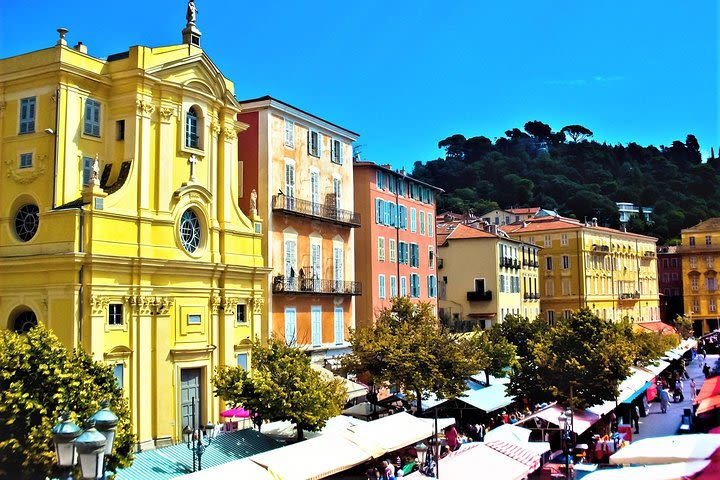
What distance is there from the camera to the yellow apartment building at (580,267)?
84062 mm

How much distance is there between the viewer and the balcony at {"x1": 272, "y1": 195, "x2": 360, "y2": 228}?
38.6 meters

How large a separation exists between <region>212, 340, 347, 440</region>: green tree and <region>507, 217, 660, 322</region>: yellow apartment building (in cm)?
5826

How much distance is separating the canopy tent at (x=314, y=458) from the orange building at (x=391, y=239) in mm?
18762

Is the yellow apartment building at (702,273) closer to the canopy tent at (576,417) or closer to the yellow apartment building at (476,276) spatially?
the yellow apartment building at (476,276)

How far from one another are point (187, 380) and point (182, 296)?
3213 millimetres

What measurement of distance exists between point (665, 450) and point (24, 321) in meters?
21.4

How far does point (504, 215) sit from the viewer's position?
114 metres

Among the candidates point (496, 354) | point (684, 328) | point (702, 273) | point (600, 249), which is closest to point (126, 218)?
point (496, 354)

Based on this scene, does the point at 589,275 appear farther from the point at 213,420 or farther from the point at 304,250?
the point at 213,420

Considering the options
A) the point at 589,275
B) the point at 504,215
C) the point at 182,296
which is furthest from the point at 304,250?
the point at 504,215

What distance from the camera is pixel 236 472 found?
829 inches

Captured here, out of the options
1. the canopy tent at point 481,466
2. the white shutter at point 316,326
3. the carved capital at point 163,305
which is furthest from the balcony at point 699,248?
the carved capital at point 163,305

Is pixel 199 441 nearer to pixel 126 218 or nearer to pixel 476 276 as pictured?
pixel 126 218

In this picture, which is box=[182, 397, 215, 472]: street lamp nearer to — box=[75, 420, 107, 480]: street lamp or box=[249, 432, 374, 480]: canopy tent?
box=[249, 432, 374, 480]: canopy tent
